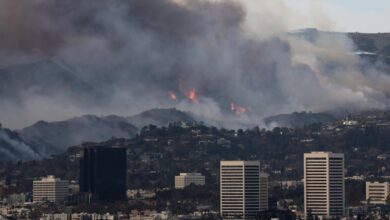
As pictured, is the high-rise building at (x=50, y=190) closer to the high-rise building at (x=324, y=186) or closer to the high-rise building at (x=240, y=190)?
the high-rise building at (x=240, y=190)

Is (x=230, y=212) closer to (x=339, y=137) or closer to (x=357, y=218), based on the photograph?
(x=357, y=218)

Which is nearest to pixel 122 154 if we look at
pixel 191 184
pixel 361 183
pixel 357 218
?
pixel 191 184

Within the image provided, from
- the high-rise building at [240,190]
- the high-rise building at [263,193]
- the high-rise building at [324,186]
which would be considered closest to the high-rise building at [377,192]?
the high-rise building at [324,186]

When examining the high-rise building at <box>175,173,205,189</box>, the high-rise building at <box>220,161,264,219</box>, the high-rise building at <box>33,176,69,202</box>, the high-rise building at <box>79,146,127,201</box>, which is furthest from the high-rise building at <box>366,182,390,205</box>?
the high-rise building at <box>33,176,69,202</box>

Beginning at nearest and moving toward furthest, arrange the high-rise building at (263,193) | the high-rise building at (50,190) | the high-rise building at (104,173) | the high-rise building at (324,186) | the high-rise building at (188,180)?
the high-rise building at (324,186) < the high-rise building at (263,193) < the high-rise building at (104,173) < the high-rise building at (50,190) < the high-rise building at (188,180)

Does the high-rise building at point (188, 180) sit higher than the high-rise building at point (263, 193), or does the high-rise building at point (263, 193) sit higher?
the high-rise building at point (188, 180)

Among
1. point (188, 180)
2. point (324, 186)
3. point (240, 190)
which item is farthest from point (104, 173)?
point (324, 186)
